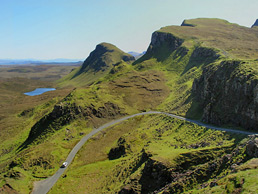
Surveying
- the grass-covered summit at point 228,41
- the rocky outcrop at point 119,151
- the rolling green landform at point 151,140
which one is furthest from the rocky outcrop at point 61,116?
the grass-covered summit at point 228,41

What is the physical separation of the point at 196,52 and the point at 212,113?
302ft

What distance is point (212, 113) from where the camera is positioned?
211ft

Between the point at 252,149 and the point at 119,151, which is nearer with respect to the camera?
the point at 252,149

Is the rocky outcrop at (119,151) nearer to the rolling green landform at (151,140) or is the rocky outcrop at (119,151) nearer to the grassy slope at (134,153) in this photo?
the rolling green landform at (151,140)

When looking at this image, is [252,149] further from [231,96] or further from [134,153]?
[134,153]

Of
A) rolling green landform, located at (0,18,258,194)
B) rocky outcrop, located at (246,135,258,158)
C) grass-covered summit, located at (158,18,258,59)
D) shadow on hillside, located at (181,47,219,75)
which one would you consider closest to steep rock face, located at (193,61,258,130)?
rolling green landform, located at (0,18,258,194)

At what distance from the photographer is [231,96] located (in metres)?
61.9

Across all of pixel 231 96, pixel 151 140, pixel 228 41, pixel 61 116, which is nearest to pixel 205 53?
pixel 228 41

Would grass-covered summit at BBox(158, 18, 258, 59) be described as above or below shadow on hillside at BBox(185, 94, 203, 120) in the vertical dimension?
above

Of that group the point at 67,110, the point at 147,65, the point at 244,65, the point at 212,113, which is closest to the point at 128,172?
the point at 212,113

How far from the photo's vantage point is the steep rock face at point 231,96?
175 ft

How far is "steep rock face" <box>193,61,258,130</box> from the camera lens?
53206 mm

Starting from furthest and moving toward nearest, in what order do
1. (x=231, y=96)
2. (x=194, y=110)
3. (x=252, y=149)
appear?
(x=194, y=110) → (x=231, y=96) → (x=252, y=149)

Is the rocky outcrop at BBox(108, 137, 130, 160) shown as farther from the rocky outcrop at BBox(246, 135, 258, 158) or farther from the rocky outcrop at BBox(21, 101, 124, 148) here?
the rocky outcrop at BBox(246, 135, 258, 158)
